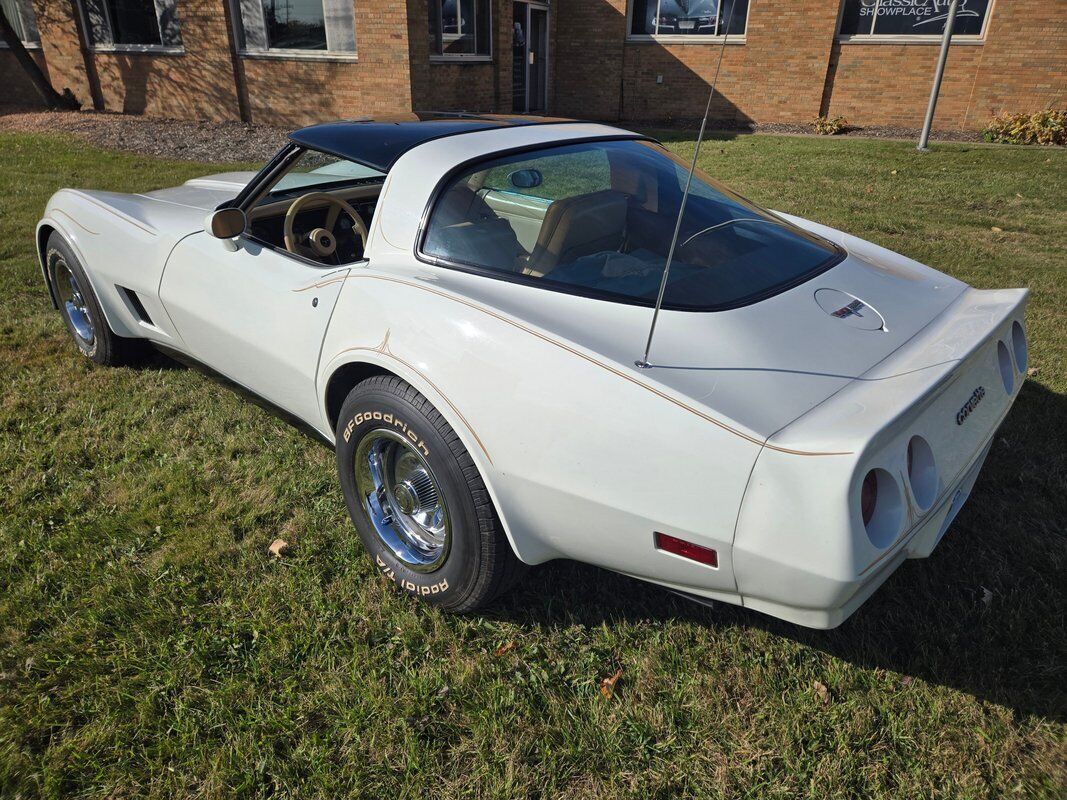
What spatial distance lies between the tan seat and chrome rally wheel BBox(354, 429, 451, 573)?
76cm

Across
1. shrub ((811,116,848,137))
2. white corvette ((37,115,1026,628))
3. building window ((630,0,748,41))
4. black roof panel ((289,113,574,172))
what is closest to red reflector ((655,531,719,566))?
white corvette ((37,115,1026,628))

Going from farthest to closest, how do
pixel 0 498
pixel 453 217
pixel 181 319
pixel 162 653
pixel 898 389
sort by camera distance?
pixel 181 319, pixel 0 498, pixel 453 217, pixel 162 653, pixel 898 389

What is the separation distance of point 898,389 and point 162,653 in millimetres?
2289

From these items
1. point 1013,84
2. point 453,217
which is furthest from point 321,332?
point 1013,84

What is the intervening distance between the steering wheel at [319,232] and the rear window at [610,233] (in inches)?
29.1

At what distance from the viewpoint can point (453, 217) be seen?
2555 millimetres

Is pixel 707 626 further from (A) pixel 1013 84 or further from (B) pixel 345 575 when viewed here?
(A) pixel 1013 84

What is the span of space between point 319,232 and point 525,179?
3.48 ft

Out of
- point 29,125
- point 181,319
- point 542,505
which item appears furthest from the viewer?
point 29,125

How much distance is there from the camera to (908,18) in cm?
1475

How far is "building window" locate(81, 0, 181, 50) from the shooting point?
13.6 metres

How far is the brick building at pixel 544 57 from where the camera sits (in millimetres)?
12688

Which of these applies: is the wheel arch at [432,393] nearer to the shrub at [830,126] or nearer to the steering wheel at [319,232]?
the steering wheel at [319,232]

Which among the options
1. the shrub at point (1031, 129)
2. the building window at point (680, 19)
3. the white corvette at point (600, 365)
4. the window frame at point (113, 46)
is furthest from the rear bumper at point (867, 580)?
the building window at point (680, 19)
